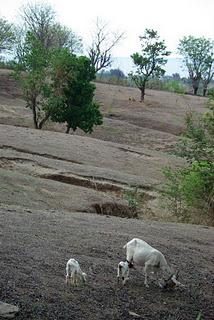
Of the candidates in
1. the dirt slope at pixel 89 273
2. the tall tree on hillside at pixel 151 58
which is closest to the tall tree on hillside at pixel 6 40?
the tall tree on hillside at pixel 151 58

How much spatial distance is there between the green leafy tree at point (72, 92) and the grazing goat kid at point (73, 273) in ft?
92.7

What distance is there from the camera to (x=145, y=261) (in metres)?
8.59

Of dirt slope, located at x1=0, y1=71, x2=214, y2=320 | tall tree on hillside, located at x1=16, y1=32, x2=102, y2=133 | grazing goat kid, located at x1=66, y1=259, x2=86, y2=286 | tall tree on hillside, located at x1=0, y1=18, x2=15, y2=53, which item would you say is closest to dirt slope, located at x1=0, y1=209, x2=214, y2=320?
dirt slope, located at x1=0, y1=71, x2=214, y2=320

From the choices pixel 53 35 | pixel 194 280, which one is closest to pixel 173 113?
pixel 53 35

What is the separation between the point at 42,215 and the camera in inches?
575

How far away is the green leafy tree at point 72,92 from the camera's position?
36.1 m

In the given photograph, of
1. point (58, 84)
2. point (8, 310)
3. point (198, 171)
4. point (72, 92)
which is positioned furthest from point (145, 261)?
point (72, 92)

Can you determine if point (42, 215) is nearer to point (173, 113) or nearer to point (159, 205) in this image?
point (159, 205)

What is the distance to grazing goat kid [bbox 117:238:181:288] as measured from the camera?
28.1 ft

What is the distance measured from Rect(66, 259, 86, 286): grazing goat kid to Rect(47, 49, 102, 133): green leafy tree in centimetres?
2826

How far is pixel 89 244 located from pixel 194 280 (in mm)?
2203

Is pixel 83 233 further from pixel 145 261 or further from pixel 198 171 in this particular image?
pixel 198 171

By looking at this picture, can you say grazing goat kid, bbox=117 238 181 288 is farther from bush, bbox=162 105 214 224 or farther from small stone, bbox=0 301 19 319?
bush, bbox=162 105 214 224

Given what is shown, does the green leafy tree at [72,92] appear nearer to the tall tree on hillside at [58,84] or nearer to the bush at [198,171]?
the tall tree on hillside at [58,84]
